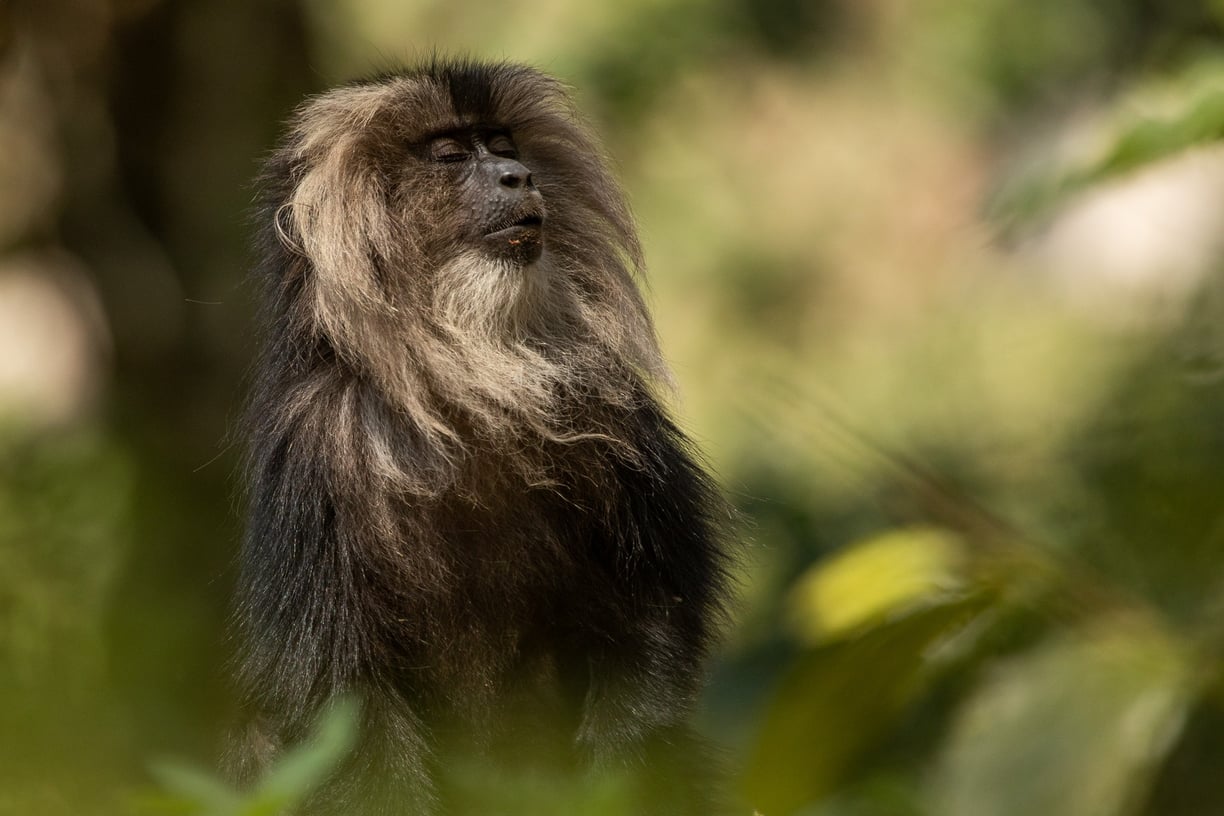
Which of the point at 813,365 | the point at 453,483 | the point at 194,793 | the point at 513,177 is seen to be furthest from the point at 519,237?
the point at 813,365

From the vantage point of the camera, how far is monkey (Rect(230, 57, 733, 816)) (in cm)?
294

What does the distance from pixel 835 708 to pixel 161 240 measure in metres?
5.36

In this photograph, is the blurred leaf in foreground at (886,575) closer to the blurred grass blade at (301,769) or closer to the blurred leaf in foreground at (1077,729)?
the blurred leaf in foreground at (1077,729)

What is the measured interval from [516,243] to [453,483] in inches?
22.6

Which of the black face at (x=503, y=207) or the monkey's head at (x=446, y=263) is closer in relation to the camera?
the monkey's head at (x=446, y=263)

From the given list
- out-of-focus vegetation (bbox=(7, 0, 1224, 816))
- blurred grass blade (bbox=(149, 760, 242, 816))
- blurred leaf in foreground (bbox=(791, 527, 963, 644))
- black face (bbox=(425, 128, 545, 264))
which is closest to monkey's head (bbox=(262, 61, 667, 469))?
black face (bbox=(425, 128, 545, 264))

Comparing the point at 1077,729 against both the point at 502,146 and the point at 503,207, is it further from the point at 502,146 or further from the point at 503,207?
the point at 502,146

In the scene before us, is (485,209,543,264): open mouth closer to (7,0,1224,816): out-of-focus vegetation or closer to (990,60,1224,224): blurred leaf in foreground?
(7,0,1224,816): out-of-focus vegetation

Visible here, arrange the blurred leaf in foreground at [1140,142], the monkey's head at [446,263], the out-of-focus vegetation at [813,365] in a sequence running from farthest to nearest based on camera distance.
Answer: the monkey's head at [446,263]
the blurred leaf in foreground at [1140,142]
the out-of-focus vegetation at [813,365]

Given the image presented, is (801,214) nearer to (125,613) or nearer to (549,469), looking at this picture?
(549,469)

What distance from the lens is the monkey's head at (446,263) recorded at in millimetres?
3227

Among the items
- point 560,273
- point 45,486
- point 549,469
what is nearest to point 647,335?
point 560,273

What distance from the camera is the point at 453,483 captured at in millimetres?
3146

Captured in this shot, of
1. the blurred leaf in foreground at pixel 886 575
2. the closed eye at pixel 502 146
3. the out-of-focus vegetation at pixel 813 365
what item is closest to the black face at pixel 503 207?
the closed eye at pixel 502 146
